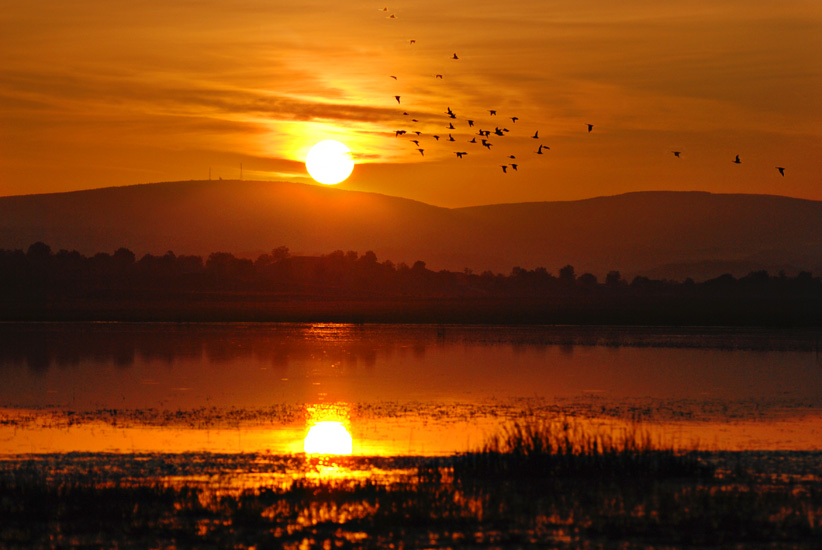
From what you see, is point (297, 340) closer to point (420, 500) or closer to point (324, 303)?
point (420, 500)

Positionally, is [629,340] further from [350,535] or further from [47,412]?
[350,535]

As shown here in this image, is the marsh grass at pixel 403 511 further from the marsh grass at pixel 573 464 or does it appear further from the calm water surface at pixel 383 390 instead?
the calm water surface at pixel 383 390

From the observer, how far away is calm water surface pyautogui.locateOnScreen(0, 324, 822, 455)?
27.9m

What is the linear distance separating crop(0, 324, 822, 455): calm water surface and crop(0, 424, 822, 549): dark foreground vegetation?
3.75 meters

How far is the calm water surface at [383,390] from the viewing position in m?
27.9

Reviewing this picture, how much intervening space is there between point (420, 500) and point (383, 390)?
73.3 feet

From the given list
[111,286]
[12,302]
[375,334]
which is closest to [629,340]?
[375,334]

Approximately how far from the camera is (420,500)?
17.7 m

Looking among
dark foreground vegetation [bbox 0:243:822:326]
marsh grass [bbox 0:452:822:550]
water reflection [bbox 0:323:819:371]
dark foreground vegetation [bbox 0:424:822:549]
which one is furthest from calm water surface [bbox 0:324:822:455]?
dark foreground vegetation [bbox 0:243:822:326]

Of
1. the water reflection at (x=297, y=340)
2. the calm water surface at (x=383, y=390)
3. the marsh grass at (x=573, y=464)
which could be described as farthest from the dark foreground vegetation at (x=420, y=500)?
the water reflection at (x=297, y=340)

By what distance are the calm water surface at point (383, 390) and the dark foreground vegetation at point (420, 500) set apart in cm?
375

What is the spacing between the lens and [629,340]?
2936 inches

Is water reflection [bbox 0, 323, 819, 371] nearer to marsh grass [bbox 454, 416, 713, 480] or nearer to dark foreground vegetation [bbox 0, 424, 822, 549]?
dark foreground vegetation [bbox 0, 424, 822, 549]

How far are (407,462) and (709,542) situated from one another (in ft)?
28.0
